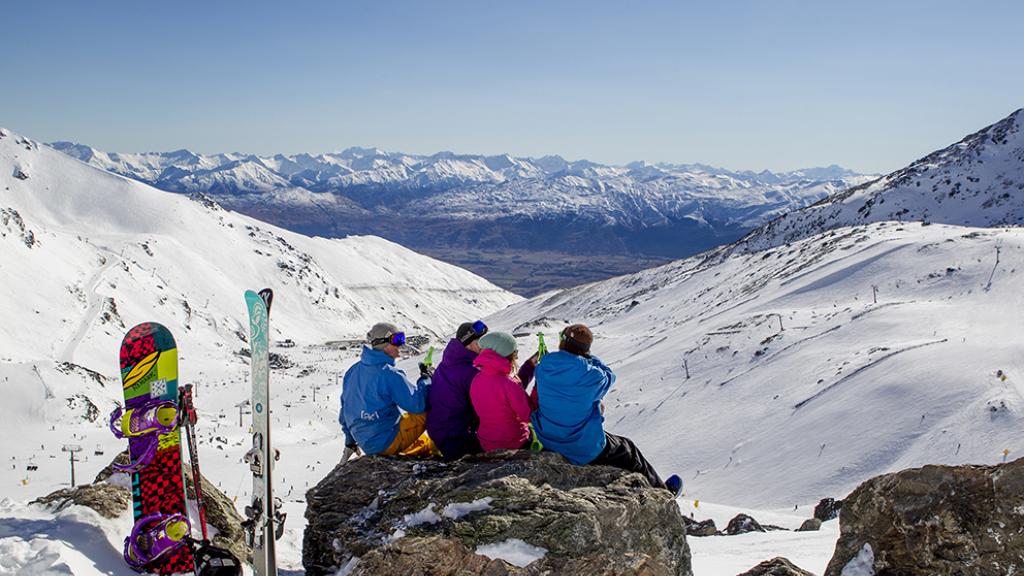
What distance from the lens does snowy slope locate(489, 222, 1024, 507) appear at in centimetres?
1739

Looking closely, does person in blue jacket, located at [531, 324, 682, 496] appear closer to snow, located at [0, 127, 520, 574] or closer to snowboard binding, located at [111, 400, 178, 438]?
snow, located at [0, 127, 520, 574]

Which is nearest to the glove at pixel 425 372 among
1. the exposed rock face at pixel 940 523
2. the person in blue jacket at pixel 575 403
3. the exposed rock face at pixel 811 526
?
the person in blue jacket at pixel 575 403

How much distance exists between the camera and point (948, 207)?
7831 cm

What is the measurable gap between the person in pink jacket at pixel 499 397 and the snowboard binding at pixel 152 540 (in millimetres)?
3474

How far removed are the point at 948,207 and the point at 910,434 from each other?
244 feet

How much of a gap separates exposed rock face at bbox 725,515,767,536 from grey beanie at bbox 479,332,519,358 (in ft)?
25.1

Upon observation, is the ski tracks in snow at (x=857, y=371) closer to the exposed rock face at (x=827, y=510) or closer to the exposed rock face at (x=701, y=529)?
the exposed rock face at (x=827, y=510)

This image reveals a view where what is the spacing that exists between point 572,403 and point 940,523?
3.74 meters

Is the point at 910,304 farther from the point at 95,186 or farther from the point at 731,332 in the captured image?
the point at 95,186

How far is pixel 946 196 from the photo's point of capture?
80.4m

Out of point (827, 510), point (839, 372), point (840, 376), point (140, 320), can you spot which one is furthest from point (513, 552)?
point (140, 320)

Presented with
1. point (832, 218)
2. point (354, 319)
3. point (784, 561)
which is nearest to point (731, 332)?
point (784, 561)

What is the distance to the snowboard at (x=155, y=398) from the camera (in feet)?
26.0

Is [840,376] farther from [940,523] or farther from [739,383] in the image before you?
[940,523]
